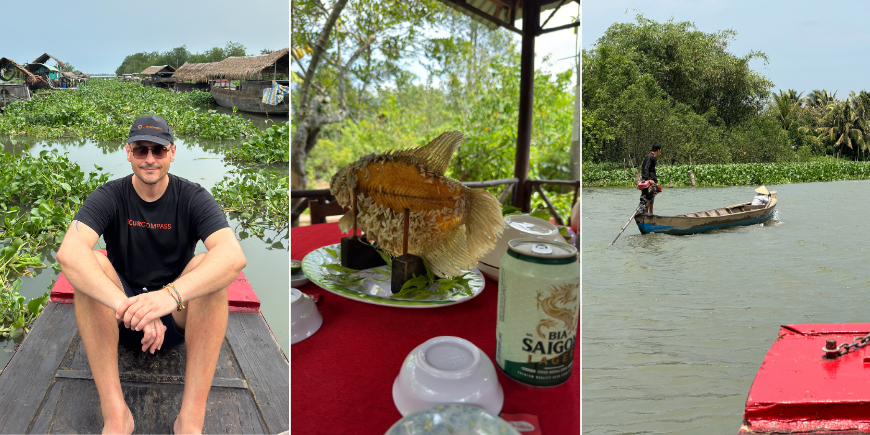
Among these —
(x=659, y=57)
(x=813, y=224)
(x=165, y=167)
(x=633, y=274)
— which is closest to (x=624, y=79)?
(x=659, y=57)

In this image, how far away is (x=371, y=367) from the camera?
369 millimetres

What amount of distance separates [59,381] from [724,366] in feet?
31.3

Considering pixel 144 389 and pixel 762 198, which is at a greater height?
pixel 762 198

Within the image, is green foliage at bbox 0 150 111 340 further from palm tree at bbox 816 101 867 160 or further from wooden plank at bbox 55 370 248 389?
palm tree at bbox 816 101 867 160

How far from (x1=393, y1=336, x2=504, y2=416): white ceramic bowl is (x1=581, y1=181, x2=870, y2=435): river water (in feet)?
24.9

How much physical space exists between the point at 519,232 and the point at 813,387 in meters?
3.29

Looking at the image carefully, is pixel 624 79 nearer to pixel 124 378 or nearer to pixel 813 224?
pixel 813 224

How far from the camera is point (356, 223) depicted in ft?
1.74

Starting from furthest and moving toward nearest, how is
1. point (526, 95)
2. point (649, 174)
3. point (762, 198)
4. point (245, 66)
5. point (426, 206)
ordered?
point (762, 198) < point (649, 174) < point (526, 95) < point (245, 66) < point (426, 206)

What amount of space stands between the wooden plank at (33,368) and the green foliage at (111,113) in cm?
77

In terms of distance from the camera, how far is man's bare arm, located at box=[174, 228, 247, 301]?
1.96ft

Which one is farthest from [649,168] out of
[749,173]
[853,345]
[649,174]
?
[853,345]

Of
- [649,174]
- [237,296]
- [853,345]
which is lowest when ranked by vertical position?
[853,345]

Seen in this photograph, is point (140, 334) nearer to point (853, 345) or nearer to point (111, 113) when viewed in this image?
point (111, 113)
